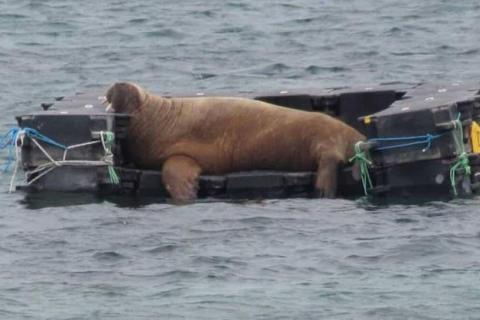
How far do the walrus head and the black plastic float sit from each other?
0.13 m

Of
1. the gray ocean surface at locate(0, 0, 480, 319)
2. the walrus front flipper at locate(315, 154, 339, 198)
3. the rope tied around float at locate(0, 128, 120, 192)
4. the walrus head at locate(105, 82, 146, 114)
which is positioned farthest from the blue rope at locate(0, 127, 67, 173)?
the walrus front flipper at locate(315, 154, 339, 198)

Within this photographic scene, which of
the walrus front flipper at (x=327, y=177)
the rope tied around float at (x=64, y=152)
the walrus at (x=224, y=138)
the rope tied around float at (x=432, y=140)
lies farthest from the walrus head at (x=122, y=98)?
the rope tied around float at (x=432, y=140)

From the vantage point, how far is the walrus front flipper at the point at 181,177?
50.2 ft

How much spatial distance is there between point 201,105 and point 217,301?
414 cm

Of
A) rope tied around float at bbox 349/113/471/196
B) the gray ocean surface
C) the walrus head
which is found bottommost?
the gray ocean surface

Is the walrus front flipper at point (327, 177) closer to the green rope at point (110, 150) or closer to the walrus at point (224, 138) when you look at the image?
the walrus at point (224, 138)

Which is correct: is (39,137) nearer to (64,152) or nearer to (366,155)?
(64,152)

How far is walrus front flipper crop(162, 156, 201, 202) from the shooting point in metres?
15.3

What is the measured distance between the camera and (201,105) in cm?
1611

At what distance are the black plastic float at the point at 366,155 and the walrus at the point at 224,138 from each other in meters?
0.15

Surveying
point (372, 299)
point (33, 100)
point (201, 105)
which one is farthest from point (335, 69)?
point (372, 299)

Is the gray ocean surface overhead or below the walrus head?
below

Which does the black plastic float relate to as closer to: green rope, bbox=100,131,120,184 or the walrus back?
green rope, bbox=100,131,120,184

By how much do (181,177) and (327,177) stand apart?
4.16 feet
